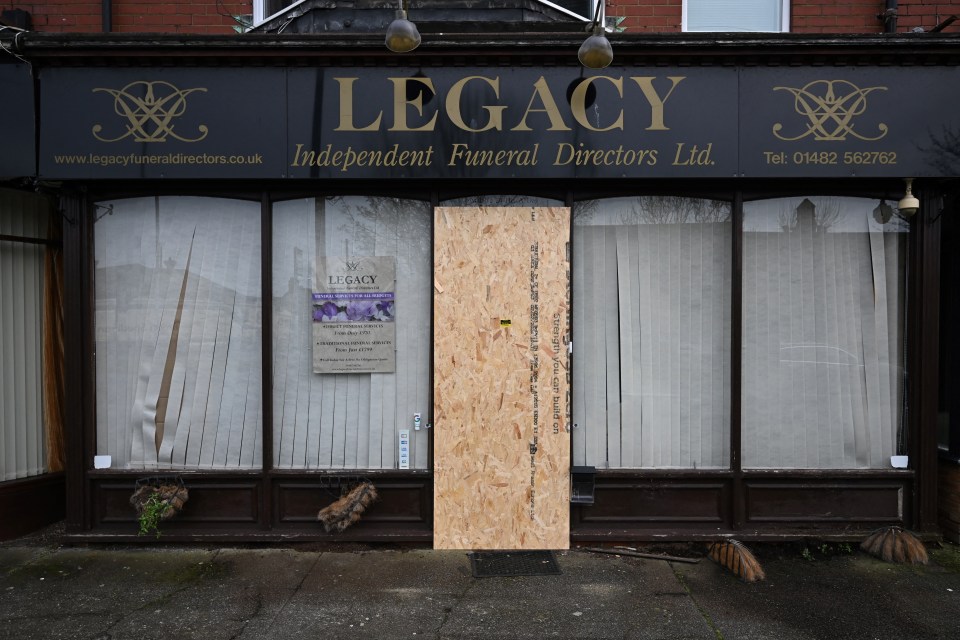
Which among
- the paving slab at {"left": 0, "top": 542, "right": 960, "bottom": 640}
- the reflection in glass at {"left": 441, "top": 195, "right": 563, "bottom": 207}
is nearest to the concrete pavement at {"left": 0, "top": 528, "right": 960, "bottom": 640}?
the paving slab at {"left": 0, "top": 542, "right": 960, "bottom": 640}

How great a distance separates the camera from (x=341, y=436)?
5445 millimetres

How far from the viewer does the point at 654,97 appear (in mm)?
5133

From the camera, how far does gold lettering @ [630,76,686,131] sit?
5.12 metres

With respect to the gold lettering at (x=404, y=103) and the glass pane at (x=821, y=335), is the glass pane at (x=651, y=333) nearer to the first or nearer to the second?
the glass pane at (x=821, y=335)

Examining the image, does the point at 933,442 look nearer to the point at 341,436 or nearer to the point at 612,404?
the point at 612,404

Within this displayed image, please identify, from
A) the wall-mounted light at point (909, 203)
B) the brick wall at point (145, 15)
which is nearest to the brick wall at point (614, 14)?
the brick wall at point (145, 15)

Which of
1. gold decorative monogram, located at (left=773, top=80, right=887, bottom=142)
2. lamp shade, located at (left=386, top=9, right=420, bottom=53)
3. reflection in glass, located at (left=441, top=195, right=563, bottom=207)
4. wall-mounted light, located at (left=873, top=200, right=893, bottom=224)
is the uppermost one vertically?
lamp shade, located at (left=386, top=9, right=420, bottom=53)

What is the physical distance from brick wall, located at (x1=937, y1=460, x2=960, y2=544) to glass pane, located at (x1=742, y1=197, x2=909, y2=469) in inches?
20.4

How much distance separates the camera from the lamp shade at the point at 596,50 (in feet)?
13.9

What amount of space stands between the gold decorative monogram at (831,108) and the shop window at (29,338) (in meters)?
7.10

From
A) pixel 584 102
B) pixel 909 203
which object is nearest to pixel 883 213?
pixel 909 203

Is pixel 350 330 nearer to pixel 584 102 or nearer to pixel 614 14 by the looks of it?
pixel 584 102

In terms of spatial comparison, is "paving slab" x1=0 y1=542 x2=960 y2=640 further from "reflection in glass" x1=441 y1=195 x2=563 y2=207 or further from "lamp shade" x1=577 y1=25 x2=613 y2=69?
"lamp shade" x1=577 y1=25 x2=613 y2=69

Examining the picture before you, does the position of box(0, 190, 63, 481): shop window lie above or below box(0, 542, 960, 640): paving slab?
above
